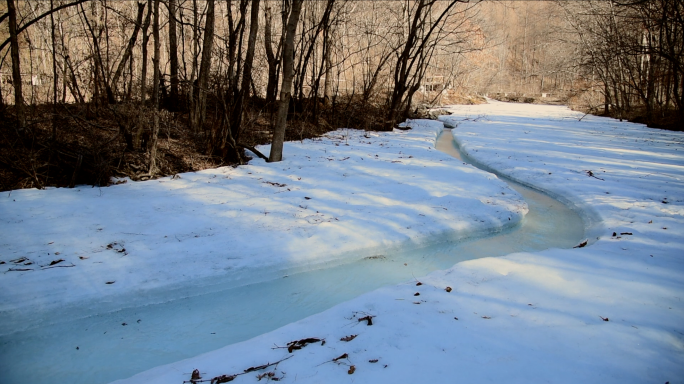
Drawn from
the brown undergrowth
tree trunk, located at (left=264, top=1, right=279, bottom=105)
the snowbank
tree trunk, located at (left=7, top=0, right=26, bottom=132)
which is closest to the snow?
the snowbank

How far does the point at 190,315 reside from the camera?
139 inches

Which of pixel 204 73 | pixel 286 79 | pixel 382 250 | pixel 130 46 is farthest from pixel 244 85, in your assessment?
pixel 382 250

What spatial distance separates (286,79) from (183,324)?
18.4 ft

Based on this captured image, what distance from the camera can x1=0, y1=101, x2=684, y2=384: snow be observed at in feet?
8.46

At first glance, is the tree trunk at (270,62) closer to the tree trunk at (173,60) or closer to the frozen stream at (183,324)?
the tree trunk at (173,60)

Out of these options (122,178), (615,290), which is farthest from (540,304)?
(122,178)

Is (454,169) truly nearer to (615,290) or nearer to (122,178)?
(615,290)

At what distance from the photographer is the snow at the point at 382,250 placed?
2578 mm

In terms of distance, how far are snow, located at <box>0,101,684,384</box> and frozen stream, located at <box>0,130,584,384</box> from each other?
19 cm

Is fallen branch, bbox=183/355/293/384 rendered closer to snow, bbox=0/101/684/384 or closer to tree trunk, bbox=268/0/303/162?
snow, bbox=0/101/684/384

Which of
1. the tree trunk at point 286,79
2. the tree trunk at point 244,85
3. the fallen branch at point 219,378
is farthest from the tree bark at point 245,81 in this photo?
the fallen branch at point 219,378

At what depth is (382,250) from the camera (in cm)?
489

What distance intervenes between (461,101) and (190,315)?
1255 inches

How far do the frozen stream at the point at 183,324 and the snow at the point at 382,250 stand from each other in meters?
0.19
